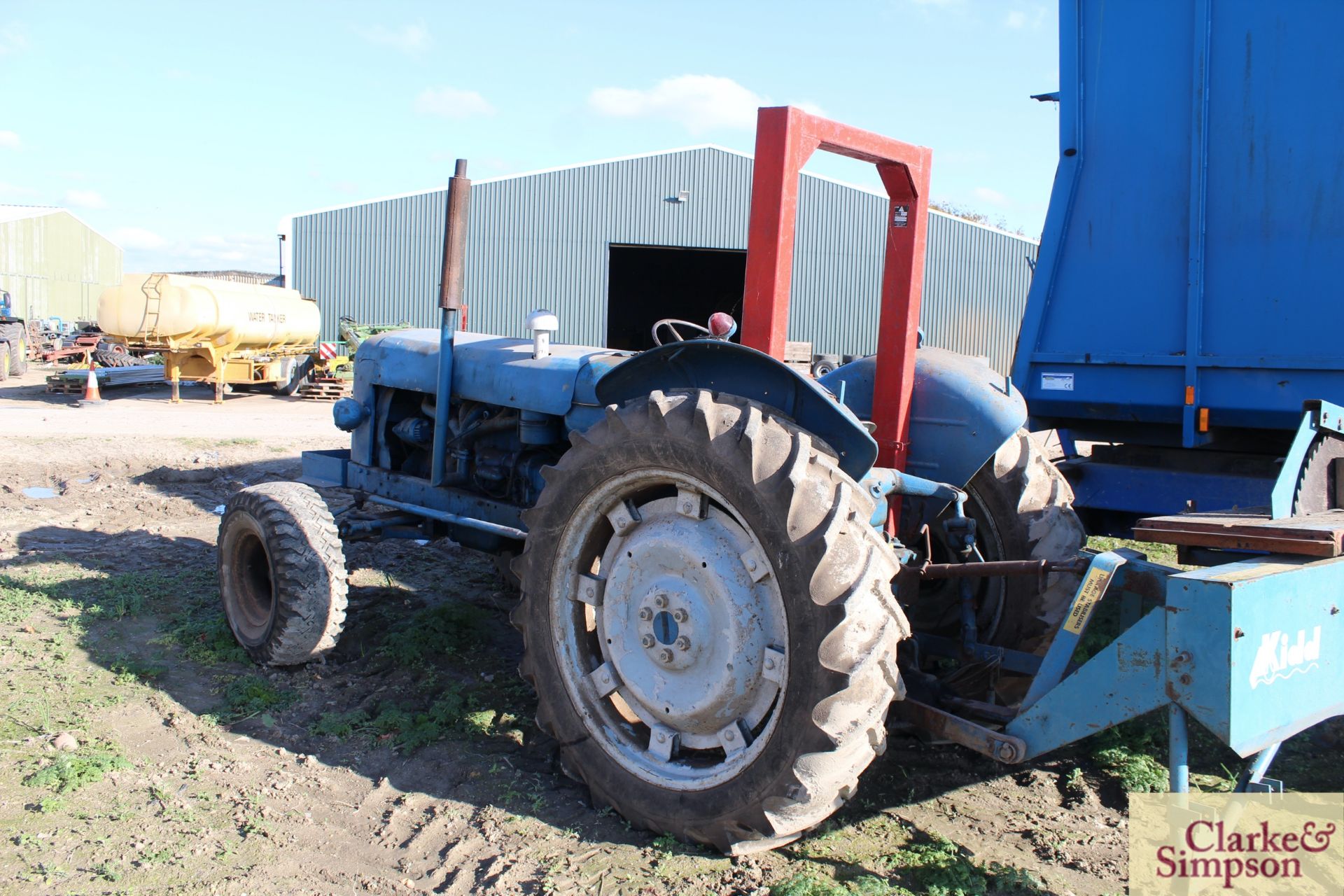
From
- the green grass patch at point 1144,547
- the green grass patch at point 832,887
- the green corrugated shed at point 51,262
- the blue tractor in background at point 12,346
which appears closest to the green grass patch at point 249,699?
the green grass patch at point 832,887

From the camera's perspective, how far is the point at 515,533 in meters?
4.46

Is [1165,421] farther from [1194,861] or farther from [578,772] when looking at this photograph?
[578,772]

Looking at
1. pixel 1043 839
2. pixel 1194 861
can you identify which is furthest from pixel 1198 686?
pixel 1043 839

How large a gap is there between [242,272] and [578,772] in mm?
58076

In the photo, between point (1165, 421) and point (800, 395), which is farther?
point (1165, 421)

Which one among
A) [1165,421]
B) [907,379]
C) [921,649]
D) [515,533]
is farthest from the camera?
[1165,421]

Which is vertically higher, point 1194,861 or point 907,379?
point 907,379

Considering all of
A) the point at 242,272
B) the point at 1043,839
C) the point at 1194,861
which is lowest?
the point at 1043,839

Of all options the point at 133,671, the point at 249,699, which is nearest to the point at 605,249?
the point at 133,671

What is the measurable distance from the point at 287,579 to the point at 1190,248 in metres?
4.98

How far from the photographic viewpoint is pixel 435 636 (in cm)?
489

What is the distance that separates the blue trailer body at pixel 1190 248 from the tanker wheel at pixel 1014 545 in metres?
1.77

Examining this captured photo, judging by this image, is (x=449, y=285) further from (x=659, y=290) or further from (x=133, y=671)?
(x=659, y=290)

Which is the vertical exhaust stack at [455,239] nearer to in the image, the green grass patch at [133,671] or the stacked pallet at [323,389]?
the green grass patch at [133,671]
